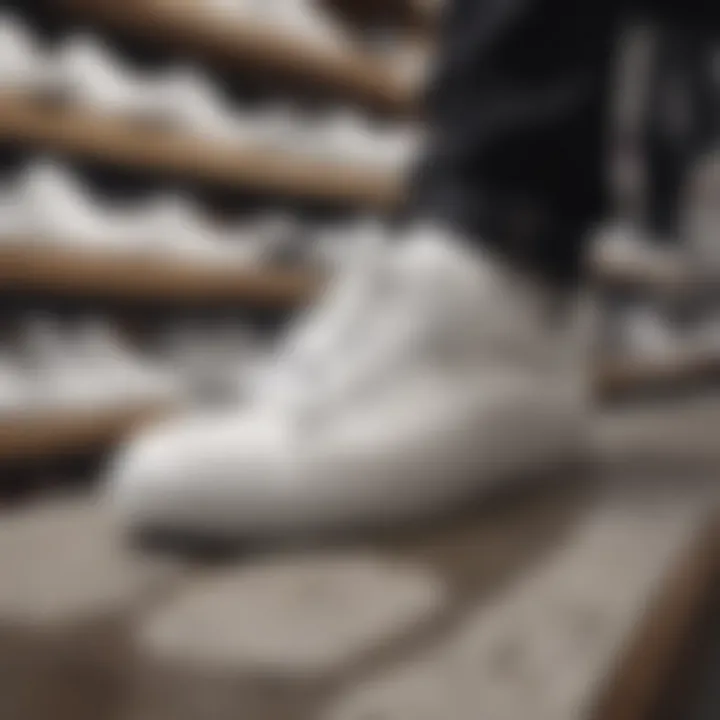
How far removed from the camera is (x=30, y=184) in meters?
1.26

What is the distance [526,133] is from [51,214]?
0.79 m

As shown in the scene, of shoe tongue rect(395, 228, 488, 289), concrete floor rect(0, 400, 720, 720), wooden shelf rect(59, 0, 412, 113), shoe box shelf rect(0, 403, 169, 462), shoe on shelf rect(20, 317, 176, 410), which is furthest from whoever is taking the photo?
wooden shelf rect(59, 0, 412, 113)

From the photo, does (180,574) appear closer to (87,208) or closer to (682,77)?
(87,208)

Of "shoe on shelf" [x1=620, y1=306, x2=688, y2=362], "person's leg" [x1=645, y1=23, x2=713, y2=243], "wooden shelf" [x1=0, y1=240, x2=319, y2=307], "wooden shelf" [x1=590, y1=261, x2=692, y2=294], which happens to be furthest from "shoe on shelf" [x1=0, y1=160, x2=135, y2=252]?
"wooden shelf" [x1=590, y1=261, x2=692, y2=294]

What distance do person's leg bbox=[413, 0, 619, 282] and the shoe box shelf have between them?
19.6 inches

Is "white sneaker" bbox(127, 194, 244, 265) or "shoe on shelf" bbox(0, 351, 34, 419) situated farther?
"white sneaker" bbox(127, 194, 244, 265)

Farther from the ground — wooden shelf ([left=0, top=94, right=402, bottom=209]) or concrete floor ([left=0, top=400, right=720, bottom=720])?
wooden shelf ([left=0, top=94, right=402, bottom=209])

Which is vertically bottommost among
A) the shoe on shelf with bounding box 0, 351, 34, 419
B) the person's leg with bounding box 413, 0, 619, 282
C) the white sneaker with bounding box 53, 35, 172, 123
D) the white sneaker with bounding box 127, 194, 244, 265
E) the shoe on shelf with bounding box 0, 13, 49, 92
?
the person's leg with bounding box 413, 0, 619, 282

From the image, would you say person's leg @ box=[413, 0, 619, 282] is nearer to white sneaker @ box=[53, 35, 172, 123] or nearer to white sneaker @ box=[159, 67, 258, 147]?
white sneaker @ box=[53, 35, 172, 123]

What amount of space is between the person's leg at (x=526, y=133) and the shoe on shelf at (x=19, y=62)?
760 millimetres

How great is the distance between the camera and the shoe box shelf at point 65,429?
1.04m

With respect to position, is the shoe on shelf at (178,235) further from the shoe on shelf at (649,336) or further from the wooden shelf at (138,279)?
the shoe on shelf at (649,336)

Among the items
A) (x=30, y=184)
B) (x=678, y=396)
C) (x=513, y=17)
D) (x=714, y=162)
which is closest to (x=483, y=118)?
(x=513, y=17)

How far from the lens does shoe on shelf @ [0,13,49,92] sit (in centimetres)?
125
